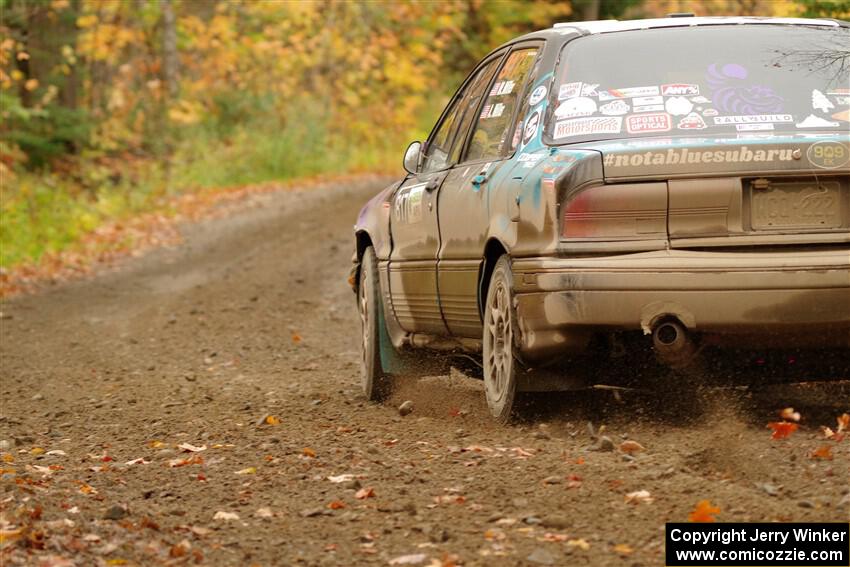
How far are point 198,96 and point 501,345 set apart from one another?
27.5 m

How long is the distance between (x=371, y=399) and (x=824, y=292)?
132 inches

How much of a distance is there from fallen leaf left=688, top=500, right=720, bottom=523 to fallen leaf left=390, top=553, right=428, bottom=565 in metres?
0.85

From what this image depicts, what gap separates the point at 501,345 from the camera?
674 centimetres

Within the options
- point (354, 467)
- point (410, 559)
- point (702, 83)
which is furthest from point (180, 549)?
point (702, 83)

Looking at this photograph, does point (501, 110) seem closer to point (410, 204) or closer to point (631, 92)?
point (631, 92)

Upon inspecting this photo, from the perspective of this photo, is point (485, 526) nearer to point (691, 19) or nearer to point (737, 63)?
point (737, 63)

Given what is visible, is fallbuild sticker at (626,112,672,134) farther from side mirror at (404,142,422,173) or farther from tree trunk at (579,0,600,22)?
tree trunk at (579,0,600,22)

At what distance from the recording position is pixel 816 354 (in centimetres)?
646

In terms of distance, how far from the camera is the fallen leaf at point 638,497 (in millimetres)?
4922

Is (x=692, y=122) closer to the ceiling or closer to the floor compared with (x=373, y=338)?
closer to the ceiling

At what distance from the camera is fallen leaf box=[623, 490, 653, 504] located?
4922 mm

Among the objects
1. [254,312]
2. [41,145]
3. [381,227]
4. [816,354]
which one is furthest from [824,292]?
[41,145]

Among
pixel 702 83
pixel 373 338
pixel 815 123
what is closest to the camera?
pixel 815 123

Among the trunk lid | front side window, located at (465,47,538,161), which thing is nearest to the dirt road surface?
the trunk lid
